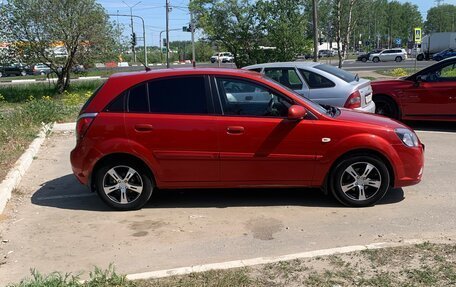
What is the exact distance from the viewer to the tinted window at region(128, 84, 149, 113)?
5633mm

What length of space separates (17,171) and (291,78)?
5377 millimetres

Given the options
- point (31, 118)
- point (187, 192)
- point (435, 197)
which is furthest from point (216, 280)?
point (31, 118)

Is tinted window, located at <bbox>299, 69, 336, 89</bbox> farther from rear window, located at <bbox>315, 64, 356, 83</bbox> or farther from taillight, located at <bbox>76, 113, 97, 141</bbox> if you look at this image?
taillight, located at <bbox>76, 113, 97, 141</bbox>

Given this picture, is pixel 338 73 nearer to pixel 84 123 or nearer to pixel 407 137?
pixel 407 137

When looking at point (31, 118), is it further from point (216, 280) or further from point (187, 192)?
point (216, 280)

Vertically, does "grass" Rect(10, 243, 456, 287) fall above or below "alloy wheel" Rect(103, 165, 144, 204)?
below

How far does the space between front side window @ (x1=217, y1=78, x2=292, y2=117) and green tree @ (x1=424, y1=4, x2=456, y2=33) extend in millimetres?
134632

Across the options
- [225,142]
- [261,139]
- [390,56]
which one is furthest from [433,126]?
[390,56]

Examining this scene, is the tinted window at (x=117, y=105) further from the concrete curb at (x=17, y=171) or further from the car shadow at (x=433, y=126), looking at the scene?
the car shadow at (x=433, y=126)

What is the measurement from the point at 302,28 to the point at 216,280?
2161 centimetres

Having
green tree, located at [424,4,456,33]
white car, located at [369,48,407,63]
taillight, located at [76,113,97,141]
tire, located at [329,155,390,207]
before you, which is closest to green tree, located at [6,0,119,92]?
taillight, located at [76,113,97,141]

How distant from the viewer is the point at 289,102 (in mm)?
5551

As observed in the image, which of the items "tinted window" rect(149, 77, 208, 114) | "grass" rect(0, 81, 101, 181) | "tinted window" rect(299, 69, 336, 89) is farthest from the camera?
"tinted window" rect(299, 69, 336, 89)

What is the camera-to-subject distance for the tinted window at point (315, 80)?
30.8ft
